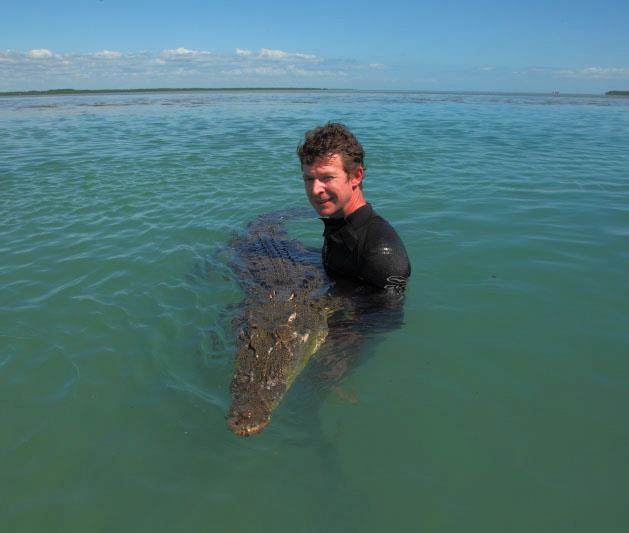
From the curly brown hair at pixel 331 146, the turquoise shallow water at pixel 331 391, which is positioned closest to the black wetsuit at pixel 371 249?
the curly brown hair at pixel 331 146

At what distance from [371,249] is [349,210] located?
1.44 ft

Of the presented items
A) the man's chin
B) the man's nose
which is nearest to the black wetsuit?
the man's chin

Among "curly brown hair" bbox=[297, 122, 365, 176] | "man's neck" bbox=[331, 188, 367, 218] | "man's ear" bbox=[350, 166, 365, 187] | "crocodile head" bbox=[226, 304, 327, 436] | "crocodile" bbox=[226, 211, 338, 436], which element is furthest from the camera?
"man's neck" bbox=[331, 188, 367, 218]

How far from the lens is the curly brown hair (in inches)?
148

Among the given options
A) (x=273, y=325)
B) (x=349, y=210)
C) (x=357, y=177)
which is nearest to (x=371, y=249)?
(x=349, y=210)

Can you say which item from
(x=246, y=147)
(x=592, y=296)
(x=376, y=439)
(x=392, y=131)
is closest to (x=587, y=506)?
(x=376, y=439)

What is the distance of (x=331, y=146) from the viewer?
375 cm

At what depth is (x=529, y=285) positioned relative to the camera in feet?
17.4

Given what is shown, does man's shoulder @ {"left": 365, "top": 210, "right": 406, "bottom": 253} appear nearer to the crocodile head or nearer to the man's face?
the man's face

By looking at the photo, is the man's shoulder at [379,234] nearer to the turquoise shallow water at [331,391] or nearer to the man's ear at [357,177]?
the man's ear at [357,177]

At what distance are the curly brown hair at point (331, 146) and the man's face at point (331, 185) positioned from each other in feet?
0.14

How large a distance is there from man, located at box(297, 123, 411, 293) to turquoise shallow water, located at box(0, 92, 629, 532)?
743 millimetres

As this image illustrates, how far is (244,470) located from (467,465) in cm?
148

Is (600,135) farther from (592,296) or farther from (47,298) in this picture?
(47,298)
